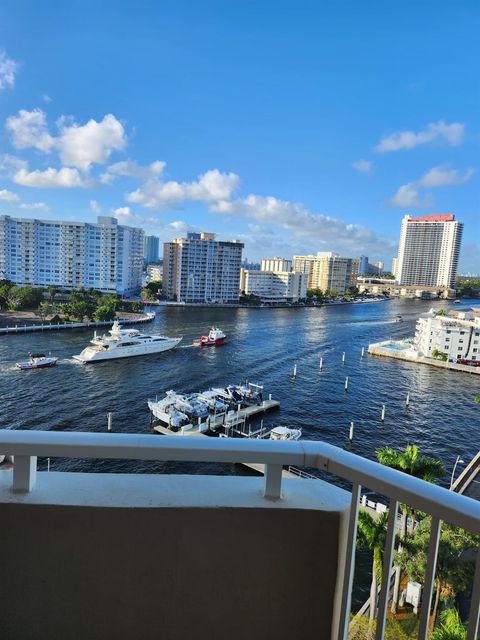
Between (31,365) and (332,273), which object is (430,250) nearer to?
(332,273)

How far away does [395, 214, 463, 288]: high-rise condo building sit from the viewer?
2685 inches

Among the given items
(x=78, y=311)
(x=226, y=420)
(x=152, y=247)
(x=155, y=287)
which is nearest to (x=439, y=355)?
(x=226, y=420)

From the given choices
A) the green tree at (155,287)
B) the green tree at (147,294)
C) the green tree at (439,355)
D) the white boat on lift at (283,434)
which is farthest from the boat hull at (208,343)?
the green tree at (155,287)

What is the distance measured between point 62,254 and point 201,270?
38.7 feet

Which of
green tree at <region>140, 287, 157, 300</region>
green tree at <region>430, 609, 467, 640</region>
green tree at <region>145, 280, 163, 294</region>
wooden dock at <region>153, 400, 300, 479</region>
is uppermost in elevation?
green tree at <region>430, 609, 467, 640</region>

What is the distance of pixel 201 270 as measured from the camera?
39.7 m

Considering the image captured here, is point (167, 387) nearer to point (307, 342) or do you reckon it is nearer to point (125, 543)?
point (307, 342)

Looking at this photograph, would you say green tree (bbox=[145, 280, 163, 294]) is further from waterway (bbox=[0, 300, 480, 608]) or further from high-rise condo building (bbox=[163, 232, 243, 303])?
waterway (bbox=[0, 300, 480, 608])

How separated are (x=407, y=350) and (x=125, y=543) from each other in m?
19.8

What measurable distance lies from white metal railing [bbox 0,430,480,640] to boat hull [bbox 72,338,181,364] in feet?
50.1

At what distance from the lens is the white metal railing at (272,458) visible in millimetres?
597

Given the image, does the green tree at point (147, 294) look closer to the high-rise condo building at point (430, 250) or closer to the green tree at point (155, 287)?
the green tree at point (155, 287)

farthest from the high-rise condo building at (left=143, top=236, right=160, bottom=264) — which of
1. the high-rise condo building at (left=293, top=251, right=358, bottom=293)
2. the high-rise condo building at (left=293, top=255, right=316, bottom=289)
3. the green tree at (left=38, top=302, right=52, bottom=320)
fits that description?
the green tree at (left=38, top=302, right=52, bottom=320)

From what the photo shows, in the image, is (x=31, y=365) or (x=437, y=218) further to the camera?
(x=437, y=218)
